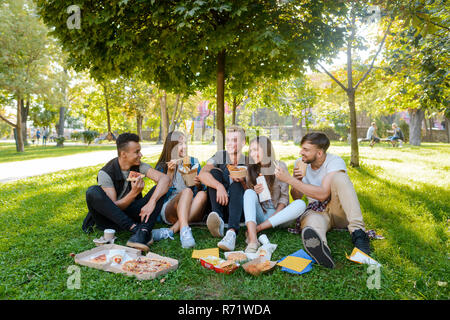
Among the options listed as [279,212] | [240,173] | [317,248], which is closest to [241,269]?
[317,248]

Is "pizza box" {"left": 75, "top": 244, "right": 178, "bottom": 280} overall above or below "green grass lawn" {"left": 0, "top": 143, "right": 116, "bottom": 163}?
below

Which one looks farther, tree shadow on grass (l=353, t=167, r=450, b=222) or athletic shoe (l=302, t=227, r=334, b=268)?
tree shadow on grass (l=353, t=167, r=450, b=222)

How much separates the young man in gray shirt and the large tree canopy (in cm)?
207

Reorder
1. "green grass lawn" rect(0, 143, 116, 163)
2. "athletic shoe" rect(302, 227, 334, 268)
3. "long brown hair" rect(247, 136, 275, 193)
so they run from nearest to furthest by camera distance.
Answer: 1. "athletic shoe" rect(302, 227, 334, 268)
2. "long brown hair" rect(247, 136, 275, 193)
3. "green grass lawn" rect(0, 143, 116, 163)

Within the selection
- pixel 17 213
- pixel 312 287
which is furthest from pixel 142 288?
pixel 17 213

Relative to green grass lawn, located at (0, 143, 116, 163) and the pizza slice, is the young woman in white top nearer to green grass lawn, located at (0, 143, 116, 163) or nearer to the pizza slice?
the pizza slice

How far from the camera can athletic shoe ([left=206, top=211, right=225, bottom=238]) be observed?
143 inches

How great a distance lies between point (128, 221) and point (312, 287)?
219cm

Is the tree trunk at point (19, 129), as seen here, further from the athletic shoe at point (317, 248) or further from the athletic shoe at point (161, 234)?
the athletic shoe at point (317, 248)

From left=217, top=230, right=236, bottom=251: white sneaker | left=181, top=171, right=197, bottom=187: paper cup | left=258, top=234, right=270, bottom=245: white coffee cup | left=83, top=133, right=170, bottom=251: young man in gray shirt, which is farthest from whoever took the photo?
left=181, top=171, right=197, bottom=187: paper cup

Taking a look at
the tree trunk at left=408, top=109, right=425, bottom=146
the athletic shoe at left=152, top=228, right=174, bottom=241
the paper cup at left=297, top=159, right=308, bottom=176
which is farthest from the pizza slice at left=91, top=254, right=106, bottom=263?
the tree trunk at left=408, top=109, right=425, bottom=146

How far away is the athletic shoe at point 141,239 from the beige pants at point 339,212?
6.06ft

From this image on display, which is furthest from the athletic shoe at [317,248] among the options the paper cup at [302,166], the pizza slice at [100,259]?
the pizza slice at [100,259]

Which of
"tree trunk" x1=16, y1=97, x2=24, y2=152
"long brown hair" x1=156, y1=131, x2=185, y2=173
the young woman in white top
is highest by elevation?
"tree trunk" x1=16, y1=97, x2=24, y2=152
